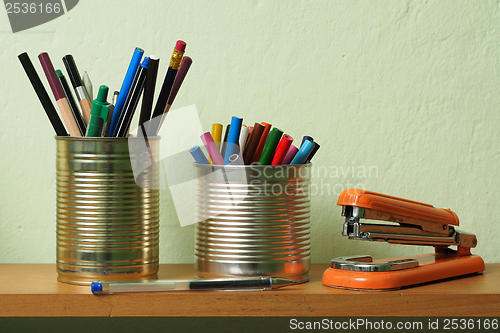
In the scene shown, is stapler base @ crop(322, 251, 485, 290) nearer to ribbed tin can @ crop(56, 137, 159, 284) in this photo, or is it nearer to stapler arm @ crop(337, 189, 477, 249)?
stapler arm @ crop(337, 189, 477, 249)

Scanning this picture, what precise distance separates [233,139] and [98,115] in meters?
0.15

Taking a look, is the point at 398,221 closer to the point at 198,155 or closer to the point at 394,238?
the point at 394,238

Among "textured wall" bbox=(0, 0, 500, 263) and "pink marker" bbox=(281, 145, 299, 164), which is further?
"textured wall" bbox=(0, 0, 500, 263)

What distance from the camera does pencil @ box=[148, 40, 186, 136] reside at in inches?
23.3

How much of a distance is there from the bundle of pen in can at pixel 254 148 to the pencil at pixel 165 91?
0.17ft

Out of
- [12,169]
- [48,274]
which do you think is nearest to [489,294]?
[48,274]

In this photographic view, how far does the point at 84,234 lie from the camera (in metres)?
0.57

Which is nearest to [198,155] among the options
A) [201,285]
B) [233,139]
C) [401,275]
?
[233,139]

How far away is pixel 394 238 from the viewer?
61 centimetres

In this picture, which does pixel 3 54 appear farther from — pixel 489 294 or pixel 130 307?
pixel 489 294

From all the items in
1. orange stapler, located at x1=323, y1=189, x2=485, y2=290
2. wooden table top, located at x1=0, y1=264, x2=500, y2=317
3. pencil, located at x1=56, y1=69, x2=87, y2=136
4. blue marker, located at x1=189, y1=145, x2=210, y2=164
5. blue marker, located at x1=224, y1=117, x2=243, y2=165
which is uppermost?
pencil, located at x1=56, y1=69, x2=87, y2=136

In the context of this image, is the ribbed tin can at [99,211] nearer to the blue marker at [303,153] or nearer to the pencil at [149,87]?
the pencil at [149,87]

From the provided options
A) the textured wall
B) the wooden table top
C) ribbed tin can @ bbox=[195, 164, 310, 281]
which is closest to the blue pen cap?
the wooden table top

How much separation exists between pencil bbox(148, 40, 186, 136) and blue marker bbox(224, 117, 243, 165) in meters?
0.08
